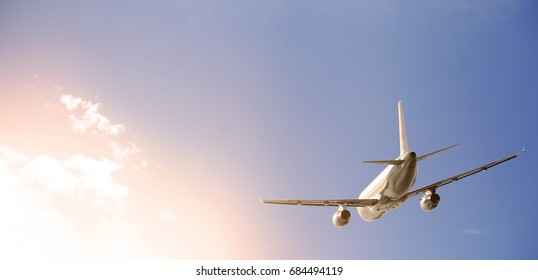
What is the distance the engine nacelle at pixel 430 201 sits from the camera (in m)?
39.0

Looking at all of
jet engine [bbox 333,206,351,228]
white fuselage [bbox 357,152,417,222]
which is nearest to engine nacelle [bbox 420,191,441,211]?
white fuselage [bbox 357,152,417,222]

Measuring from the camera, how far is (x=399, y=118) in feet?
137

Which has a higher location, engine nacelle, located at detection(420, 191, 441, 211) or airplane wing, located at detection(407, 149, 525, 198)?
airplane wing, located at detection(407, 149, 525, 198)

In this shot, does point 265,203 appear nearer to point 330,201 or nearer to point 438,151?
point 330,201

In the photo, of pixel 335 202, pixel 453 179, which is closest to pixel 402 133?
pixel 453 179

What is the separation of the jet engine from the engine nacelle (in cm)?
774

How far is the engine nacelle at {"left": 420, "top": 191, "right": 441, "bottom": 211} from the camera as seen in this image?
38969 mm

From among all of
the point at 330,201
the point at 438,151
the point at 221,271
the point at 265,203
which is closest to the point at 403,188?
the point at 438,151

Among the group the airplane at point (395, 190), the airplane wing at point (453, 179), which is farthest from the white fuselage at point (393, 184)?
the airplane wing at point (453, 179)

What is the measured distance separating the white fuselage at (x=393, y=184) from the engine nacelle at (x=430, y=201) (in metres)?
2.62

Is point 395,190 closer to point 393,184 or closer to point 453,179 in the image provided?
point 393,184

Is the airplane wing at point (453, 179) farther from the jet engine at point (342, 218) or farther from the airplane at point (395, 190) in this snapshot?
the jet engine at point (342, 218)

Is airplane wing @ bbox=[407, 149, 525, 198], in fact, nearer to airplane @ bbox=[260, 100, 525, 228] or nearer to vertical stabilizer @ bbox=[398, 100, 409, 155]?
airplane @ bbox=[260, 100, 525, 228]

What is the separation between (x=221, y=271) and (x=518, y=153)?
A: 90.5 feet
